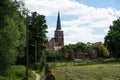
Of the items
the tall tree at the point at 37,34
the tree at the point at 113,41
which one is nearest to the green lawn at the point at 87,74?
the tall tree at the point at 37,34

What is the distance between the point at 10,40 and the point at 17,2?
13.6 meters

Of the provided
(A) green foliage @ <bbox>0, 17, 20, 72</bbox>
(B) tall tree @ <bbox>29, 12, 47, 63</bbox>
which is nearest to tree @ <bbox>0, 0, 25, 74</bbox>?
(A) green foliage @ <bbox>0, 17, 20, 72</bbox>

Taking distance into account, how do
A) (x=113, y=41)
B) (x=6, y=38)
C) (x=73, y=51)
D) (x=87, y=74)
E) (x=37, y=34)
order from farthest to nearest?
1. (x=73, y=51)
2. (x=113, y=41)
3. (x=37, y=34)
4. (x=87, y=74)
5. (x=6, y=38)

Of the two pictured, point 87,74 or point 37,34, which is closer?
point 87,74

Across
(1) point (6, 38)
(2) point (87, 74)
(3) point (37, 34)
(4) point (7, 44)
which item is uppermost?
(3) point (37, 34)

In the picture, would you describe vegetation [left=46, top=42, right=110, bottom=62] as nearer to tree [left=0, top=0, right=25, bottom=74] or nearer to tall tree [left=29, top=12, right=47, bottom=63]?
tall tree [left=29, top=12, right=47, bottom=63]

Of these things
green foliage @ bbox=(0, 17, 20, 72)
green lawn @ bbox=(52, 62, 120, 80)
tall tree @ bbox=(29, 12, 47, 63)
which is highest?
tall tree @ bbox=(29, 12, 47, 63)

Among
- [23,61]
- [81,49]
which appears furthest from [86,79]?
[81,49]

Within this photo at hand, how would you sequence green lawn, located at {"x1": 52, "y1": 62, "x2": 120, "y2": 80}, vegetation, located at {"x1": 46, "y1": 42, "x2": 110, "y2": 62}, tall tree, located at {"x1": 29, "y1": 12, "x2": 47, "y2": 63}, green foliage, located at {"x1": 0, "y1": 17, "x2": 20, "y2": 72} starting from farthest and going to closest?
vegetation, located at {"x1": 46, "y1": 42, "x2": 110, "y2": 62}, tall tree, located at {"x1": 29, "y1": 12, "x2": 47, "y2": 63}, green lawn, located at {"x1": 52, "y1": 62, "x2": 120, "y2": 80}, green foliage, located at {"x1": 0, "y1": 17, "x2": 20, "y2": 72}

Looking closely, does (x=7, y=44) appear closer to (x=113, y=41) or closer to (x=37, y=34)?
(x=37, y=34)

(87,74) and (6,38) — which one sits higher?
(6,38)

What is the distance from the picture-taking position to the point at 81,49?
18438 centimetres

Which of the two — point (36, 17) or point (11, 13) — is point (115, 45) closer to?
point (36, 17)

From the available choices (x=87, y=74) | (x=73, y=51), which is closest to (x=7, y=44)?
(x=87, y=74)
